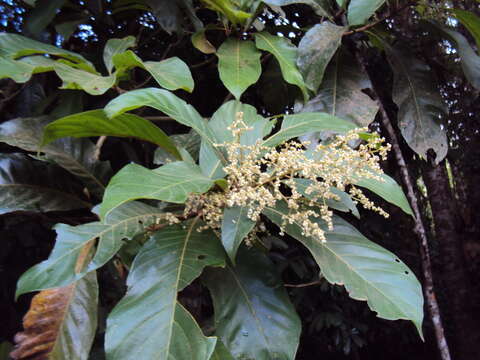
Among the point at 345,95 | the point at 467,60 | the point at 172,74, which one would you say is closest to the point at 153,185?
the point at 172,74

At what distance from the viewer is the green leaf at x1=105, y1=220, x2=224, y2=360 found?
62 centimetres

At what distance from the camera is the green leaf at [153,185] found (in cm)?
53

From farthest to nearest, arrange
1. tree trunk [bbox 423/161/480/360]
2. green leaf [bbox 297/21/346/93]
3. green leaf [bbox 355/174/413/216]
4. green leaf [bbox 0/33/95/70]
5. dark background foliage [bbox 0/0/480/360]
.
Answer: tree trunk [bbox 423/161/480/360] < dark background foliage [bbox 0/0/480/360] < green leaf [bbox 297/21/346/93] < green leaf [bbox 0/33/95/70] < green leaf [bbox 355/174/413/216]

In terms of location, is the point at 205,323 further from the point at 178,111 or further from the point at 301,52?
the point at 301,52

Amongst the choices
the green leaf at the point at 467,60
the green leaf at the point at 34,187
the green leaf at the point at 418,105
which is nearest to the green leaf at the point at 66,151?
the green leaf at the point at 34,187

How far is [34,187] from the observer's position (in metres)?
0.97

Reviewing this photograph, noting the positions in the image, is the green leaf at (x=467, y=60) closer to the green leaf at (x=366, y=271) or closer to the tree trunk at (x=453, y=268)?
the green leaf at (x=366, y=271)

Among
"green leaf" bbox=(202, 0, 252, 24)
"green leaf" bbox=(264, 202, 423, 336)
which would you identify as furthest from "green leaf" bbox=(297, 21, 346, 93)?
"green leaf" bbox=(264, 202, 423, 336)

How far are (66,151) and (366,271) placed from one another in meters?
0.79

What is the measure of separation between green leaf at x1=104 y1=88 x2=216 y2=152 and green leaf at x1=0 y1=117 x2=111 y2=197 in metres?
0.35

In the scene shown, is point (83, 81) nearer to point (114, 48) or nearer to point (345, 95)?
point (114, 48)

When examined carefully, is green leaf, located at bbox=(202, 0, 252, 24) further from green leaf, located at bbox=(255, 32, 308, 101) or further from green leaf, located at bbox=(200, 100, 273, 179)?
green leaf, located at bbox=(200, 100, 273, 179)

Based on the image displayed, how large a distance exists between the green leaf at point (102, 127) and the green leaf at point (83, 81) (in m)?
0.09

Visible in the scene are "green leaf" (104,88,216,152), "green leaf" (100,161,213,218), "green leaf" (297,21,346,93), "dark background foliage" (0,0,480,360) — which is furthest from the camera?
"dark background foliage" (0,0,480,360)
